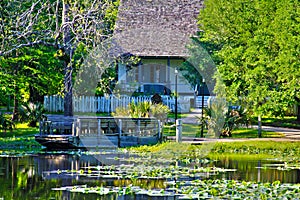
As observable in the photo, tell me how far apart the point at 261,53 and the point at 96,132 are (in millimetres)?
7890

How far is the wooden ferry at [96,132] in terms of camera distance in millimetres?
30812

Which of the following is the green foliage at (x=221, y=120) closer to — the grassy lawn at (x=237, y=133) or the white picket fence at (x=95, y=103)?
the grassy lawn at (x=237, y=133)

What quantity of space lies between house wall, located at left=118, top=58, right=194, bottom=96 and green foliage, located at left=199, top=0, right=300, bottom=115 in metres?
15.5

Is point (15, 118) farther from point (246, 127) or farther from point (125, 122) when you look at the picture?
point (246, 127)

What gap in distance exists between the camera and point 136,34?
55219mm

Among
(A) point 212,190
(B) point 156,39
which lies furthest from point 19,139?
(B) point 156,39

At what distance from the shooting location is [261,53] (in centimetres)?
3391

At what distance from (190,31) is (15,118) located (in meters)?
19.0

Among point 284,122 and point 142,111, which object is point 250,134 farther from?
point 284,122

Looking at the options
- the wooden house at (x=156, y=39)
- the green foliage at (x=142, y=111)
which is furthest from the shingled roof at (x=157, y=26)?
the green foliage at (x=142, y=111)

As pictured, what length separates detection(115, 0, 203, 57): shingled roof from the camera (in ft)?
176

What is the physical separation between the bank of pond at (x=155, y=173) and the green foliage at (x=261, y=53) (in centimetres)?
351

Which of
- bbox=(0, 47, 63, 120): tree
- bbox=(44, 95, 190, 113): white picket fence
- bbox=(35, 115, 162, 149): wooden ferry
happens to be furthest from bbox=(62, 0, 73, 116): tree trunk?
bbox=(44, 95, 190, 113): white picket fence

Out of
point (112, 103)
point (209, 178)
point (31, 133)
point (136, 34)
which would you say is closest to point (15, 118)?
point (31, 133)
